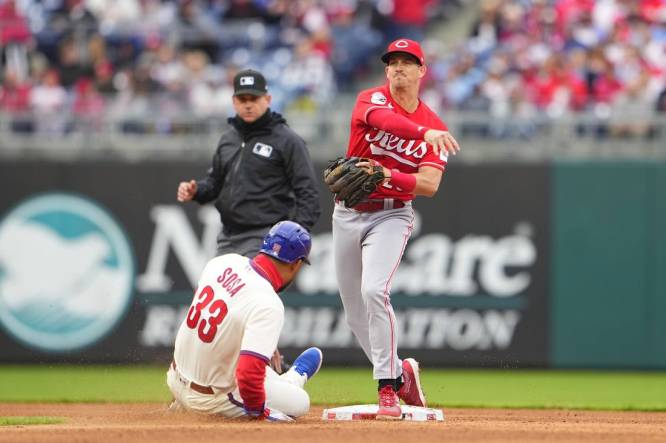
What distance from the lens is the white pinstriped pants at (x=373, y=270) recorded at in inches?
282

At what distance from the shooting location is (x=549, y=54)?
1438 cm

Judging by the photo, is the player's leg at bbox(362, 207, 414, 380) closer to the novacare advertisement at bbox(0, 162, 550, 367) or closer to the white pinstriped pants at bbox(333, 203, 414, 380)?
the white pinstriped pants at bbox(333, 203, 414, 380)

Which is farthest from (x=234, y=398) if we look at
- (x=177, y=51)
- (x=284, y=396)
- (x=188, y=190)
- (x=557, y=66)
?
(x=177, y=51)

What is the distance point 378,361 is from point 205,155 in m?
6.00

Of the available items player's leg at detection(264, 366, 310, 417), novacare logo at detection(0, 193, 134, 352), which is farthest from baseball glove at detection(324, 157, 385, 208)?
novacare logo at detection(0, 193, 134, 352)

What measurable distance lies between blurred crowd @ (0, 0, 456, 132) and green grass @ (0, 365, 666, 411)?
2.72m

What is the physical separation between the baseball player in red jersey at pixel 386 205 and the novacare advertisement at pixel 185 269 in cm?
502

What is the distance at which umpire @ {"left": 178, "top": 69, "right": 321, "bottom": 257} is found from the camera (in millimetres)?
8203

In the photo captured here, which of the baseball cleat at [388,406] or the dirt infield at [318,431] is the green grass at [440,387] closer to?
the dirt infield at [318,431]

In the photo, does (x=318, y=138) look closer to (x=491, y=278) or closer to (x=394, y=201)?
(x=491, y=278)

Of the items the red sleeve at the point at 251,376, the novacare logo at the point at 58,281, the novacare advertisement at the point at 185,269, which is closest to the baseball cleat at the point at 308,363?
the red sleeve at the point at 251,376

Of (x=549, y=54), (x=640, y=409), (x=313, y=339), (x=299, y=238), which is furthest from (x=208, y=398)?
(x=549, y=54)

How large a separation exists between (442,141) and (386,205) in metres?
0.82

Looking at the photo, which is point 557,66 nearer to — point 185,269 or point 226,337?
point 185,269
